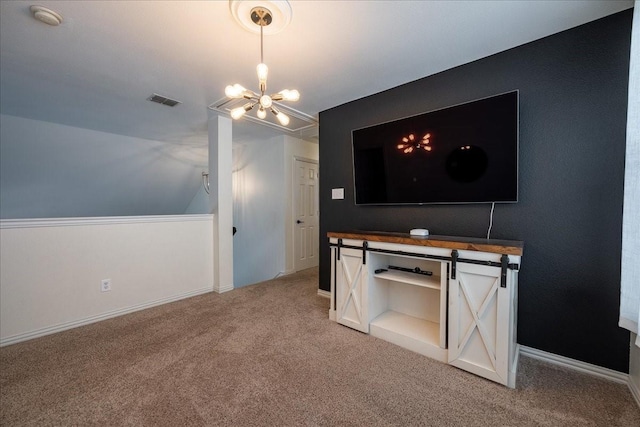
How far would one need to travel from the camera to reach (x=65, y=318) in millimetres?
2406

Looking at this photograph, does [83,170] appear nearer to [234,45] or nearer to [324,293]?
[234,45]

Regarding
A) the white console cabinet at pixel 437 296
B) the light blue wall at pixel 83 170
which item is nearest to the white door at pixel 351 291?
the white console cabinet at pixel 437 296

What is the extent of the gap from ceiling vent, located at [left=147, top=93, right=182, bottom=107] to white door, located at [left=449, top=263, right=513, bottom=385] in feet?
11.0

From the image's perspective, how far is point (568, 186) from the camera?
1811 mm

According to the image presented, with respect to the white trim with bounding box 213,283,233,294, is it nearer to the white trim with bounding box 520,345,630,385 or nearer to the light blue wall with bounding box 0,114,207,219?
the light blue wall with bounding box 0,114,207,219

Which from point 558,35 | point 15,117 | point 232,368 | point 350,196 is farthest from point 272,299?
point 15,117

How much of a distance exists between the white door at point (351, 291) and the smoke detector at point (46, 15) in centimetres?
262

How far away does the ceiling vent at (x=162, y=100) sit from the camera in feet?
9.15

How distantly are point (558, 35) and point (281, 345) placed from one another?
3.15m

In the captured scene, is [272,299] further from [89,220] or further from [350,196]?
[89,220]

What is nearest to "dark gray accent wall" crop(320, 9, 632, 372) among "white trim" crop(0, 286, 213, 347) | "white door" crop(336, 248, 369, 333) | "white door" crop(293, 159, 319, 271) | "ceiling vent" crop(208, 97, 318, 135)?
"white door" crop(336, 248, 369, 333)

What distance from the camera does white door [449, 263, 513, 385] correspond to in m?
1.61

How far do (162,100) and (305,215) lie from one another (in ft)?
8.93

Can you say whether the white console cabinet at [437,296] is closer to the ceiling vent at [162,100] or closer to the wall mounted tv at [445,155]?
the wall mounted tv at [445,155]
